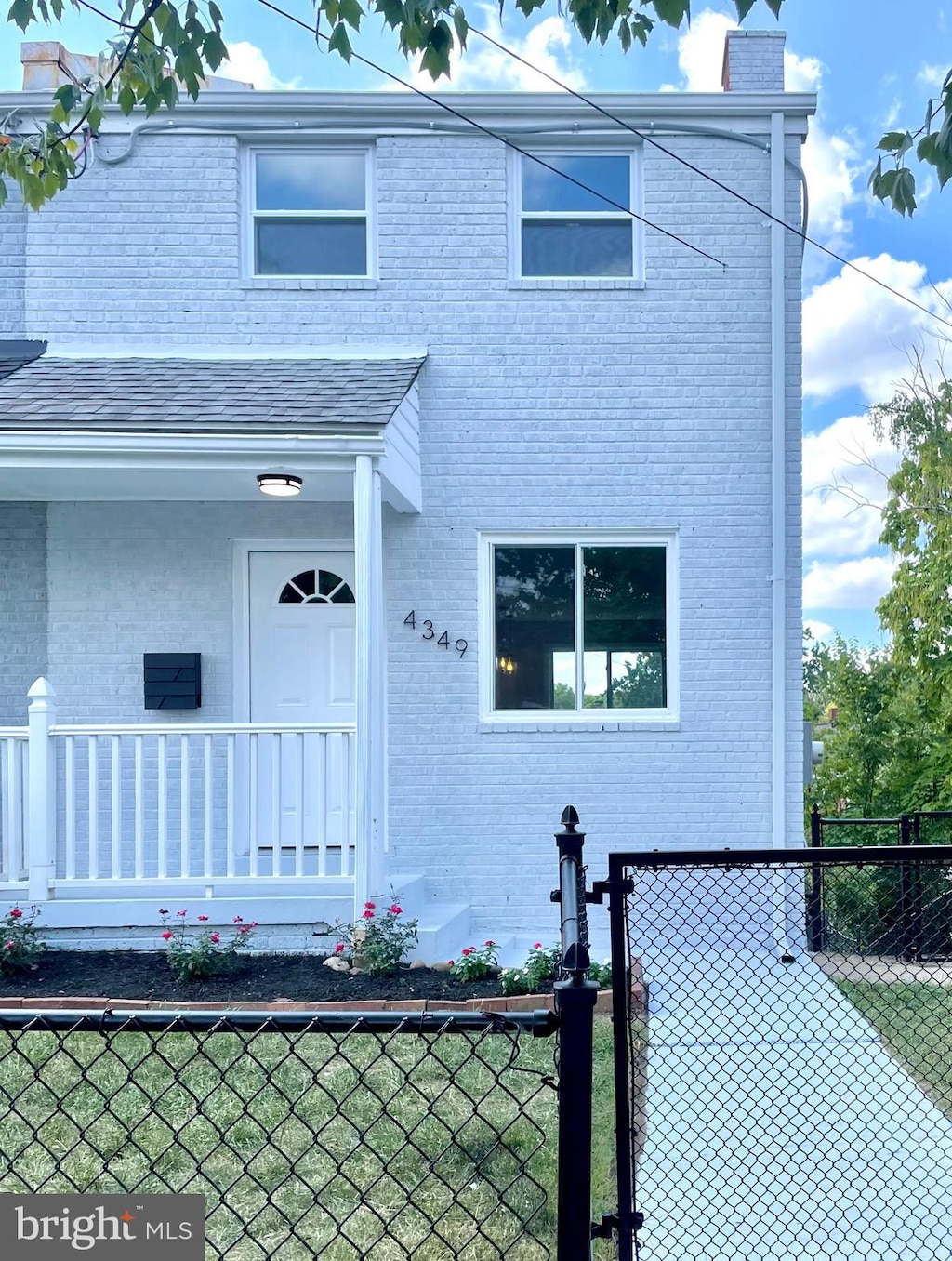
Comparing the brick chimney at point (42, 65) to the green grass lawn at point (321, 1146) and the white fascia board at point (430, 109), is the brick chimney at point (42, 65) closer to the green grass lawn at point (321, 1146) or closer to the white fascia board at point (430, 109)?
the white fascia board at point (430, 109)

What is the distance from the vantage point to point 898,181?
9.00 feet

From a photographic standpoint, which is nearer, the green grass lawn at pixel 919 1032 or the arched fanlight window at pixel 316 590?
the green grass lawn at pixel 919 1032

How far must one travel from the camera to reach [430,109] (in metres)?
6.43

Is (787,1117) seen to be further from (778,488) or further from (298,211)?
(298,211)

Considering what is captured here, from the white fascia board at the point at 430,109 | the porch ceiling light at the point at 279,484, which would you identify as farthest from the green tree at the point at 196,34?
the white fascia board at the point at 430,109

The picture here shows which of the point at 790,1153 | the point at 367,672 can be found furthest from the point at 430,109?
the point at 790,1153

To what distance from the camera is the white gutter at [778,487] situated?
6.21 m

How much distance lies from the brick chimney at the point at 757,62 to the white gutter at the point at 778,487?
0.37m

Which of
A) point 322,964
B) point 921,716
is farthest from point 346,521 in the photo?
point 921,716

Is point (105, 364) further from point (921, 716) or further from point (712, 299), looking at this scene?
point (921, 716)

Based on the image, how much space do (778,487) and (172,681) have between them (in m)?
4.53

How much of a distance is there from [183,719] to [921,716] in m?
7.72

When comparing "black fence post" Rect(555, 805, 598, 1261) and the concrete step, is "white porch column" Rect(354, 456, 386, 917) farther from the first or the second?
"black fence post" Rect(555, 805, 598, 1261)

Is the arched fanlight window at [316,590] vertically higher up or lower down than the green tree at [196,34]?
lower down
